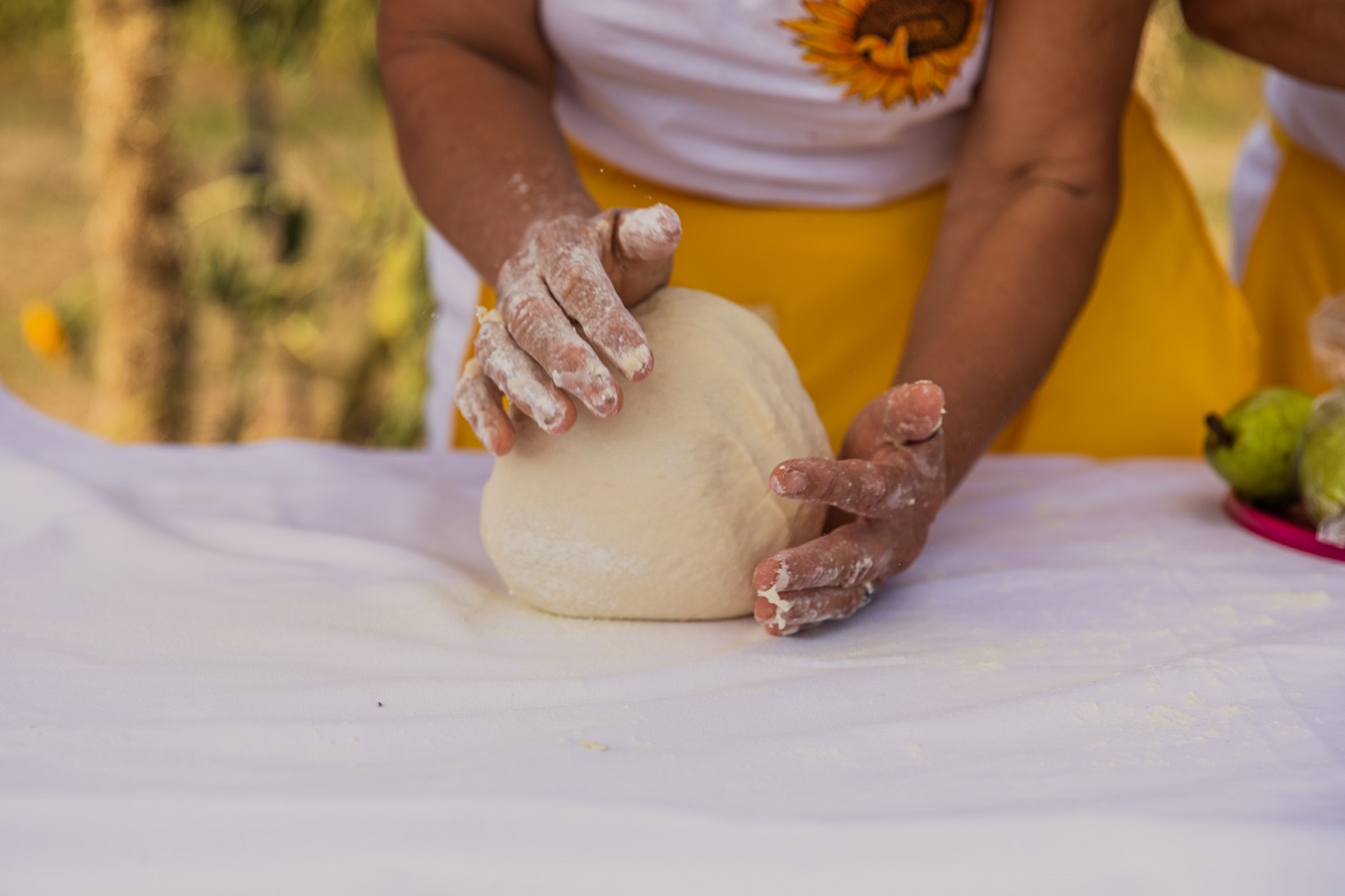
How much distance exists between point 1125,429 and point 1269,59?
2.02ft

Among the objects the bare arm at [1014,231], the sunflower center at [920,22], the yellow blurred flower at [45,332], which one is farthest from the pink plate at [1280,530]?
the yellow blurred flower at [45,332]

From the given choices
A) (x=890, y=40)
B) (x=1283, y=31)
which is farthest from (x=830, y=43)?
(x=1283, y=31)

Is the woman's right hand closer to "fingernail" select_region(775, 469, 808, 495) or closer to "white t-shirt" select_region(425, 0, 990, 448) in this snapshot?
"fingernail" select_region(775, 469, 808, 495)

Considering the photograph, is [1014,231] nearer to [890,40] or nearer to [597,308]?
[890,40]

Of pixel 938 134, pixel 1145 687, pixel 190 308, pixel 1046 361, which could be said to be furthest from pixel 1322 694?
pixel 190 308

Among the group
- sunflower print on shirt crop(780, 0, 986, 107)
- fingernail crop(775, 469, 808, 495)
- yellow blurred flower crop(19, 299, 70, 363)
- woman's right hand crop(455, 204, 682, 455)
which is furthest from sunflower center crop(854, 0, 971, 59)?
yellow blurred flower crop(19, 299, 70, 363)

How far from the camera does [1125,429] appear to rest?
1.96m

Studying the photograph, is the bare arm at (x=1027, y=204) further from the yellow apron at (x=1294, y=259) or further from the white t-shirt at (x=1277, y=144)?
the yellow apron at (x=1294, y=259)

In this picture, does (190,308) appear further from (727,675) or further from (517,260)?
(727,675)

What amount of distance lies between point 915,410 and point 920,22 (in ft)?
2.11

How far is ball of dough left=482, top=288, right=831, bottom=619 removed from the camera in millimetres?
1148

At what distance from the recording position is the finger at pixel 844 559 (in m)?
1.03

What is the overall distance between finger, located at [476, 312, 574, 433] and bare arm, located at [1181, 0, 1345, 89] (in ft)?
3.76

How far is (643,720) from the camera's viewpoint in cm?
91
